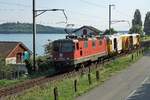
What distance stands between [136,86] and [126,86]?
0.61m

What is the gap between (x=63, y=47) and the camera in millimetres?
35969

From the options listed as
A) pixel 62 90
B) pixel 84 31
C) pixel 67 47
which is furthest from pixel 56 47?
pixel 84 31

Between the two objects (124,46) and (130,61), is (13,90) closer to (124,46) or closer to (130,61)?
(130,61)

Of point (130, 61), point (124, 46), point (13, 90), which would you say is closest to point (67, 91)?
point (13, 90)

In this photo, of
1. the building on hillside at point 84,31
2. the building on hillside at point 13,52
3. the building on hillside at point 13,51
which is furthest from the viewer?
the building on hillside at point 13,51

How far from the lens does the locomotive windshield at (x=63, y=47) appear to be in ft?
117

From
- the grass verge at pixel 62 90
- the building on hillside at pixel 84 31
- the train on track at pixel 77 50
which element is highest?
the building on hillside at pixel 84 31

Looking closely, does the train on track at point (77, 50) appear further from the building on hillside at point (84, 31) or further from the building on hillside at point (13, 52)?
the building on hillside at point (13, 52)

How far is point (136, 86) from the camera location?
26.1 meters

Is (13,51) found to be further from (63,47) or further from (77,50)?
(77,50)

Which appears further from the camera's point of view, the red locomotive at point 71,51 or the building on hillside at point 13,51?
the building on hillside at point 13,51

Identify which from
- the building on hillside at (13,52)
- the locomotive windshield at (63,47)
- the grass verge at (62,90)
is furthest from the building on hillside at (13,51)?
the grass verge at (62,90)

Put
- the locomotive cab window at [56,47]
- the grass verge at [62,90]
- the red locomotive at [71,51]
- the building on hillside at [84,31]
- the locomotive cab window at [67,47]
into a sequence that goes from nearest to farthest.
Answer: the grass verge at [62,90]
the red locomotive at [71,51]
the locomotive cab window at [67,47]
the locomotive cab window at [56,47]
the building on hillside at [84,31]

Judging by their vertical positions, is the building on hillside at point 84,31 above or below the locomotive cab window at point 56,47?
above
